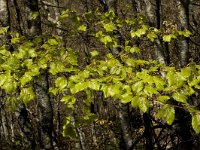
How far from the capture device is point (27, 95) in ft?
12.2

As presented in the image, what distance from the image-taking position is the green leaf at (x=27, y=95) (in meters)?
3.68

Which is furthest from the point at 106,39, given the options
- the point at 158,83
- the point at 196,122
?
the point at 196,122

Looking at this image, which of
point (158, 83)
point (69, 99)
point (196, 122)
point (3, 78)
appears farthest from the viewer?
point (69, 99)

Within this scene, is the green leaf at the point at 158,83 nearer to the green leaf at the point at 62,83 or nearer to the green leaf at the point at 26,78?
the green leaf at the point at 62,83

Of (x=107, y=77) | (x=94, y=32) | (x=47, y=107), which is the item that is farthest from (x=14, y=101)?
(x=47, y=107)

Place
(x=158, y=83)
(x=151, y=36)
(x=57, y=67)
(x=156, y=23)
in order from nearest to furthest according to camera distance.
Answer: (x=158, y=83), (x=57, y=67), (x=151, y=36), (x=156, y=23)

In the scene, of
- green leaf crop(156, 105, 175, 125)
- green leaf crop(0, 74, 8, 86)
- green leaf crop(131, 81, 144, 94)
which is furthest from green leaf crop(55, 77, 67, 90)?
green leaf crop(156, 105, 175, 125)

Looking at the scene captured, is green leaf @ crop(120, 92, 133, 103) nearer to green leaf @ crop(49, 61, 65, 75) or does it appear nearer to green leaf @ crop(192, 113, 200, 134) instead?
green leaf @ crop(192, 113, 200, 134)

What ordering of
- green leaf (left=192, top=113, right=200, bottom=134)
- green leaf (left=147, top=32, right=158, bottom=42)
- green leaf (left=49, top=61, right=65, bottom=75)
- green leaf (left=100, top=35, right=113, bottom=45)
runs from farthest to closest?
green leaf (left=147, top=32, right=158, bottom=42)
green leaf (left=100, top=35, right=113, bottom=45)
green leaf (left=49, top=61, right=65, bottom=75)
green leaf (left=192, top=113, right=200, bottom=134)

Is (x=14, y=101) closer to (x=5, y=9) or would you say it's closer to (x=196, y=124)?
(x=196, y=124)

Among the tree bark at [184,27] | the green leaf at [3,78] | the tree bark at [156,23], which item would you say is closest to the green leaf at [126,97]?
the green leaf at [3,78]

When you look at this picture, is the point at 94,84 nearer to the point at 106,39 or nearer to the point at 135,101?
the point at 135,101

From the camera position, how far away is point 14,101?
3.87 meters

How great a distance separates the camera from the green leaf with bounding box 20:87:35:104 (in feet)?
12.1
